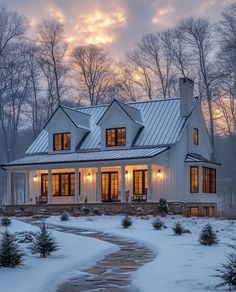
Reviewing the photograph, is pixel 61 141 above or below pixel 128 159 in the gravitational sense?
above

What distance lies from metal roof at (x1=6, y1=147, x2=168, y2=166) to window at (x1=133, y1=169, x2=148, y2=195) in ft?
4.75

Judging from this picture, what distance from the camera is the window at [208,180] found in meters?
32.8

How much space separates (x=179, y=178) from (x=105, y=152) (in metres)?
4.99

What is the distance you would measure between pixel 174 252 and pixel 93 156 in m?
18.7

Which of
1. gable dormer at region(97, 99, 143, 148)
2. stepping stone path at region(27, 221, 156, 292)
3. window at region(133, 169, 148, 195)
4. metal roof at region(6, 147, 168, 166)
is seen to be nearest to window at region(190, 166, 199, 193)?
metal roof at region(6, 147, 168, 166)

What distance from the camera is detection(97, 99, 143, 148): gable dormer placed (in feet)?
106

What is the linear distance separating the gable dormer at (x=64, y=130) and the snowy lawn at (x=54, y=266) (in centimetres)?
1923

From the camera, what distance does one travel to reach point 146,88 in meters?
49.6

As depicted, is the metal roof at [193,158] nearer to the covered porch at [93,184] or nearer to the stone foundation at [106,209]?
the covered porch at [93,184]

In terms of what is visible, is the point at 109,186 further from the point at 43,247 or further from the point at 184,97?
the point at 43,247

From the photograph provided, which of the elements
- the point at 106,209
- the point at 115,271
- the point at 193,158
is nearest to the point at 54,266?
the point at 115,271

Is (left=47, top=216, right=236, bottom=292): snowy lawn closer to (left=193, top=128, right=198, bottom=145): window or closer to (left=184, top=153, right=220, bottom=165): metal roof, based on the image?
(left=184, top=153, right=220, bottom=165): metal roof

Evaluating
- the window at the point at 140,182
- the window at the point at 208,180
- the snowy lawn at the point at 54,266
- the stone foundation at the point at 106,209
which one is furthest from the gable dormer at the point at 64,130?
the snowy lawn at the point at 54,266

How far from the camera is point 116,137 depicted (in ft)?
107
